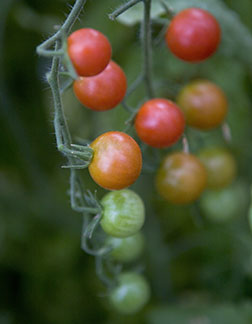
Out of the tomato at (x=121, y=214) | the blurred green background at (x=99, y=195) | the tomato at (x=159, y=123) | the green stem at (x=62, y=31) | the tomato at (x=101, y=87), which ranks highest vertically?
the green stem at (x=62, y=31)

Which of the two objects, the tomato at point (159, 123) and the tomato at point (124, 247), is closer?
the tomato at point (159, 123)

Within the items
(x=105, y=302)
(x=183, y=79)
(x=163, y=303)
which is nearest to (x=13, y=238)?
(x=105, y=302)

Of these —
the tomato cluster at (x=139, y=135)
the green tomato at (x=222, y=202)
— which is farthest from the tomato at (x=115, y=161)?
the green tomato at (x=222, y=202)

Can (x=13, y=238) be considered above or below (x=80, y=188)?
below

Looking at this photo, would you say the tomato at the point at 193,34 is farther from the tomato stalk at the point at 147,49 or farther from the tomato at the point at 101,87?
the tomato at the point at 101,87

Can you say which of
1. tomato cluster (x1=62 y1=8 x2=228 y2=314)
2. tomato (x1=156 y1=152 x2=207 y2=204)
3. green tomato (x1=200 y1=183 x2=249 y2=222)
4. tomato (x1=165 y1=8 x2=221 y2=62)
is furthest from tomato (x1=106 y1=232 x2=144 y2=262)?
tomato (x1=165 y1=8 x2=221 y2=62)

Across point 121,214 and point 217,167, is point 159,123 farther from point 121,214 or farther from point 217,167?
point 217,167

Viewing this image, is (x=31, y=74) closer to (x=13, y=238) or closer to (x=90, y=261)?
(x=13, y=238)
